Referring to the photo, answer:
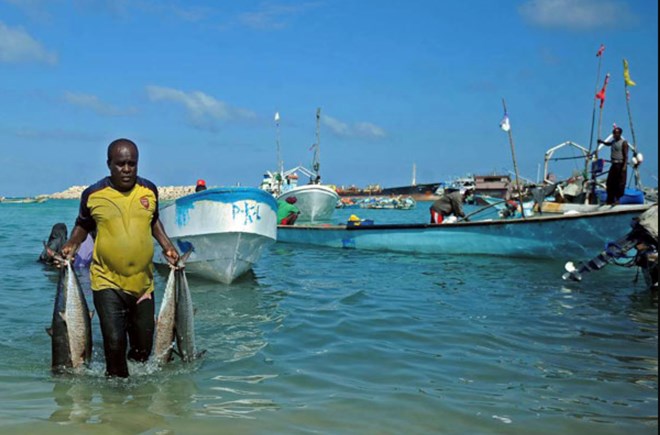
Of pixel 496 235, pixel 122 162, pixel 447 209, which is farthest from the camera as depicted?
pixel 447 209

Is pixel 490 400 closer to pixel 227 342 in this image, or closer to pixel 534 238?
pixel 227 342

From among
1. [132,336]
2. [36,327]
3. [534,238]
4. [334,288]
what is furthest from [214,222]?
[534,238]

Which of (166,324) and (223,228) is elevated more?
(223,228)

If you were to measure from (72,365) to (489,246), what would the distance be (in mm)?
10974

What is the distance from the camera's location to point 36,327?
23.0 feet

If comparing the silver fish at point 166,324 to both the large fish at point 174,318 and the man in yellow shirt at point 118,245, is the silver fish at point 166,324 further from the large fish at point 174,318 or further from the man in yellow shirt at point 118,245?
the man in yellow shirt at point 118,245

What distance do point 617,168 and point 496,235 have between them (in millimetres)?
3010

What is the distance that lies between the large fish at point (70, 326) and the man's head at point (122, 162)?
30.7 inches

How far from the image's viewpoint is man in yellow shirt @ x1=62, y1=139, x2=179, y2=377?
448cm

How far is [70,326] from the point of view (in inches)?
186

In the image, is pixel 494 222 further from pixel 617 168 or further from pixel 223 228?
pixel 223 228

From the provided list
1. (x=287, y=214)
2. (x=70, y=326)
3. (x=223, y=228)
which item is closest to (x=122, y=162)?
(x=70, y=326)

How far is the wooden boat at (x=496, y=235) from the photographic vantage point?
40.3 ft

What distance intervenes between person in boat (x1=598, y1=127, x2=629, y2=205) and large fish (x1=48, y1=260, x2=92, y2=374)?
1188 centimetres
